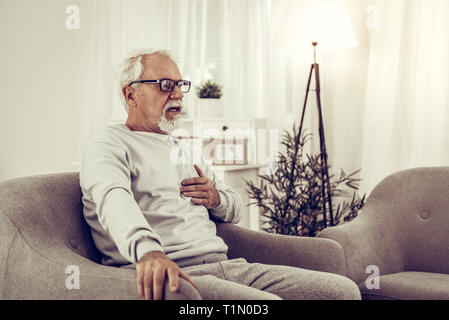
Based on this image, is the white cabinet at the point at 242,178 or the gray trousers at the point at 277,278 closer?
the gray trousers at the point at 277,278

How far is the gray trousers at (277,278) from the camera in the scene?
130cm

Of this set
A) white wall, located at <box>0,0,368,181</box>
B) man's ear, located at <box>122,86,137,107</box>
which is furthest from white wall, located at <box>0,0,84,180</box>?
man's ear, located at <box>122,86,137,107</box>

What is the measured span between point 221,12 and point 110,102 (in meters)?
1.16

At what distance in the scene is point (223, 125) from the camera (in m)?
3.11

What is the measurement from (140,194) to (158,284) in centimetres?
53

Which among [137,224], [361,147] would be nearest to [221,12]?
[361,147]

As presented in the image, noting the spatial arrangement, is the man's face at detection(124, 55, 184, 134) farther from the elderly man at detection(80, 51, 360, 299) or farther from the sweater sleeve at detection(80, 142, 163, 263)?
the sweater sleeve at detection(80, 142, 163, 263)

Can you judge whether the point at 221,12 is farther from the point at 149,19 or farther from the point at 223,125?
the point at 223,125

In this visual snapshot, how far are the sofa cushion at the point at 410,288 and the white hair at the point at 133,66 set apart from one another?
111 cm

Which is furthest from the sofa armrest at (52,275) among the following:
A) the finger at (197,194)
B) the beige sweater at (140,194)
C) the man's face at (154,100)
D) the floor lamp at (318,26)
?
the floor lamp at (318,26)

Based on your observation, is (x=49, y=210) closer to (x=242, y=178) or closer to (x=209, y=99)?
(x=242, y=178)

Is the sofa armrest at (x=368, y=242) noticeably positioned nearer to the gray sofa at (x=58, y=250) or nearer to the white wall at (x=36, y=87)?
the gray sofa at (x=58, y=250)

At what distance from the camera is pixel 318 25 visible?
2641mm

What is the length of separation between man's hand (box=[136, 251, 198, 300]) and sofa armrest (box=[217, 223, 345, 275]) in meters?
0.65
